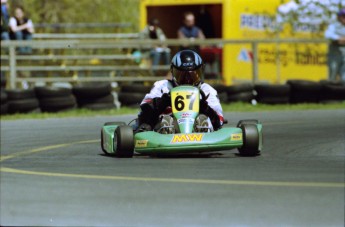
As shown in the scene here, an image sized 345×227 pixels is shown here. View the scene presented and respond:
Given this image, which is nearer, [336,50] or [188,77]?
[188,77]

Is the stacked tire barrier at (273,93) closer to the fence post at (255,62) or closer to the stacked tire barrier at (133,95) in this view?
the fence post at (255,62)

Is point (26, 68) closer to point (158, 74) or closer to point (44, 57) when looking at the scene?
point (44, 57)

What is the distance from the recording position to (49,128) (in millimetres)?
14992

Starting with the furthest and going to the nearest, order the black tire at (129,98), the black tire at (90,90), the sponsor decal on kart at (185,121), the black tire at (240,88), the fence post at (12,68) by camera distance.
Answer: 1. the fence post at (12,68)
2. the black tire at (240,88)
3. the black tire at (129,98)
4. the black tire at (90,90)
5. the sponsor decal on kart at (185,121)

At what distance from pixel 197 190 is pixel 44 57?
13.0 meters

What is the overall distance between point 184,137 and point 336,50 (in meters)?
9.77

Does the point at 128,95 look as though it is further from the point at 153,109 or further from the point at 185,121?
the point at 185,121

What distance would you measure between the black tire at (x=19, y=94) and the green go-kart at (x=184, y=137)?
6224 millimetres

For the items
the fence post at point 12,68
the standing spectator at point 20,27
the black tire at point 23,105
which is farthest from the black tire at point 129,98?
the standing spectator at point 20,27

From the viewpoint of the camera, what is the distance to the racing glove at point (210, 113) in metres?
11.0

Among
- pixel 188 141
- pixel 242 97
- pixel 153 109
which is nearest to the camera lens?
pixel 188 141

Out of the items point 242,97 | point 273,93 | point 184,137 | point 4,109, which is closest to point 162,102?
point 184,137

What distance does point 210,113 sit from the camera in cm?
1107

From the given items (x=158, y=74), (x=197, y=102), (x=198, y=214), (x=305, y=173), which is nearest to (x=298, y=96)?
(x=158, y=74)
